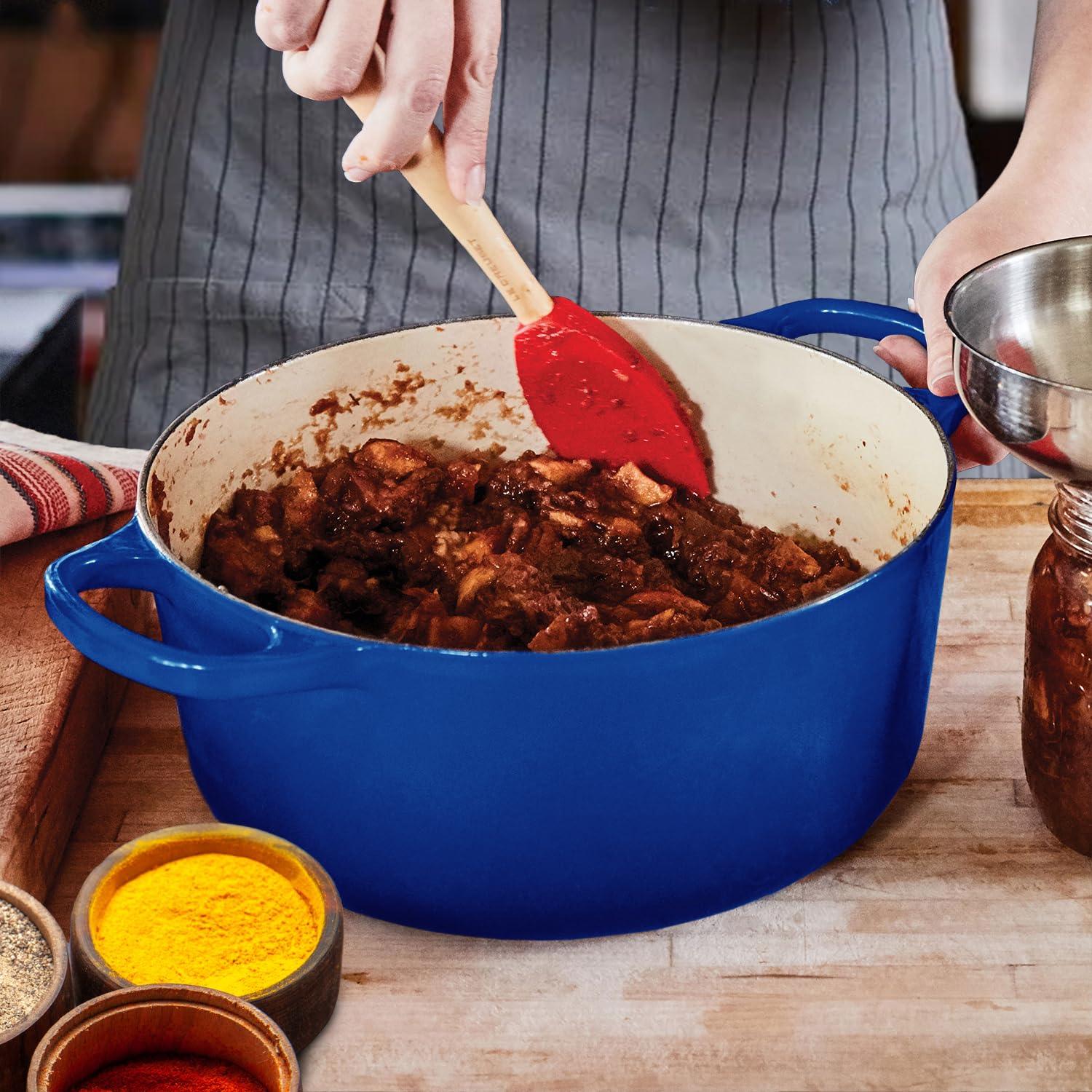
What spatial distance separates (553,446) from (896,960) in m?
0.69

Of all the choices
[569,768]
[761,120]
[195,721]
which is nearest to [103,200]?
[761,120]

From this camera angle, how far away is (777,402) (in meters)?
1.40

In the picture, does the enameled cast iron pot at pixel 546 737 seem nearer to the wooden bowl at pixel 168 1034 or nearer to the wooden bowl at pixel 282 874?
the wooden bowl at pixel 282 874

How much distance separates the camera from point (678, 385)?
145 cm

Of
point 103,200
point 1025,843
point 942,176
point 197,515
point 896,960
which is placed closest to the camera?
point 896,960

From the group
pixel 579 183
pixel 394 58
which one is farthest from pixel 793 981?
pixel 579 183

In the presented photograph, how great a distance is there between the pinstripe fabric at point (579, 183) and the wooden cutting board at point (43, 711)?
586 millimetres

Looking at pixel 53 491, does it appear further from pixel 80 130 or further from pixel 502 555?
pixel 80 130

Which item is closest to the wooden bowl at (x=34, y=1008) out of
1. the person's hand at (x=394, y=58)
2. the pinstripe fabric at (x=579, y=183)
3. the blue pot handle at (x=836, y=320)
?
the person's hand at (x=394, y=58)

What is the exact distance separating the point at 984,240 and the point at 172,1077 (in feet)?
3.52

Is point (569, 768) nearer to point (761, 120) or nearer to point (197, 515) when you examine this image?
point (197, 515)

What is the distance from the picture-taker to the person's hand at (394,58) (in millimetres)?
1070

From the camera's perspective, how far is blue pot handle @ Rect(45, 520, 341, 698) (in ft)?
2.97

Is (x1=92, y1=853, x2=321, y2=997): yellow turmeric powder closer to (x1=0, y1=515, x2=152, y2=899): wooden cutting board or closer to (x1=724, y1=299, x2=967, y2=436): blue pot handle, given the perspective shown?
(x1=0, y1=515, x2=152, y2=899): wooden cutting board
